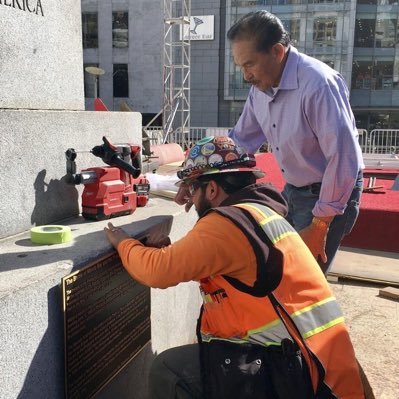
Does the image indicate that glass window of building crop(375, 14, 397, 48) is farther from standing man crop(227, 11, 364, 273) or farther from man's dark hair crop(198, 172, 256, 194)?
man's dark hair crop(198, 172, 256, 194)

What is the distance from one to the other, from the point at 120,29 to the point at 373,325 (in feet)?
90.8

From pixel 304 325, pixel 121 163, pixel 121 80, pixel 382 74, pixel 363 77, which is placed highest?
pixel 382 74

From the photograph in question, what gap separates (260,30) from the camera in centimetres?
245

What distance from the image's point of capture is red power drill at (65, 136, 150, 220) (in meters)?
2.63

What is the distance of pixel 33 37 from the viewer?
2711 mm

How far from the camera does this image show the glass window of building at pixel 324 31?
29.2m

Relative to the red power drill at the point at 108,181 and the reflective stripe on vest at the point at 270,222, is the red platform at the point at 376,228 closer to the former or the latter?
the red power drill at the point at 108,181

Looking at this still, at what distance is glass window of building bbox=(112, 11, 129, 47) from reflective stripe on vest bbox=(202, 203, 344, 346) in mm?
28714

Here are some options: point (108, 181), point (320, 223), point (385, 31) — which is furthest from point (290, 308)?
point (385, 31)

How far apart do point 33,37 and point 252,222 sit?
1.72 m

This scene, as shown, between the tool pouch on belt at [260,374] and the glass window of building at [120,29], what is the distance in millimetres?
28898

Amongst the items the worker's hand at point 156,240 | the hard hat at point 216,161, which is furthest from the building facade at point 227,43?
A: the hard hat at point 216,161

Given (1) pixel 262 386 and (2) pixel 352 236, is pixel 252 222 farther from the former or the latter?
(2) pixel 352 236

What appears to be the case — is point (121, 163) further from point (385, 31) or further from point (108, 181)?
point (385, 31)
